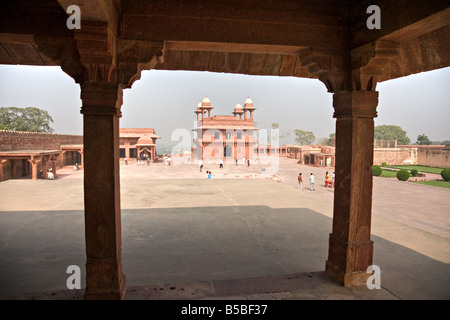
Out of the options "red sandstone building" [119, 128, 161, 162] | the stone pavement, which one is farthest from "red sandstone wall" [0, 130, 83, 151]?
the stone pavement

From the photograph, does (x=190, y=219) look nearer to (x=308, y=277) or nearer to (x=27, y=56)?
(x=308, y=277)

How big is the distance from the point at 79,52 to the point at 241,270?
359 centimetres

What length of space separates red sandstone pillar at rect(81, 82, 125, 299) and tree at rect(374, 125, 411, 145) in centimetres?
8772

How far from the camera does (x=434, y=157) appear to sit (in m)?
36.4

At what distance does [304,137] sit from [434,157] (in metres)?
46.6

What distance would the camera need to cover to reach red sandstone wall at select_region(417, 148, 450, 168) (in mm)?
34438

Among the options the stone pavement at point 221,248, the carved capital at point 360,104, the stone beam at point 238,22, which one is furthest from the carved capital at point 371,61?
the stone pavement at point 221,248

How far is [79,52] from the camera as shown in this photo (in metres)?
2.72

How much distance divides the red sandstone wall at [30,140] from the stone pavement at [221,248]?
1075 centimetres

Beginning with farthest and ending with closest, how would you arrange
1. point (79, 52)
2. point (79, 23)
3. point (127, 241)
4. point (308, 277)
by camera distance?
point (127, 241) < point (308, 277) < point (79, 52) < point (79, 23)

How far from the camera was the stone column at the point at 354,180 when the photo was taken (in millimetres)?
3348

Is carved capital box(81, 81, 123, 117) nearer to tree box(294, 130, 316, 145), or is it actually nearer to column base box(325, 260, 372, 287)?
column base box(325, 260, 372, 287)

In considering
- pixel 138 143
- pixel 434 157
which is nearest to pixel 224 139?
pixel 138 143

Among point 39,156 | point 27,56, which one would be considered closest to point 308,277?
point 27,56
